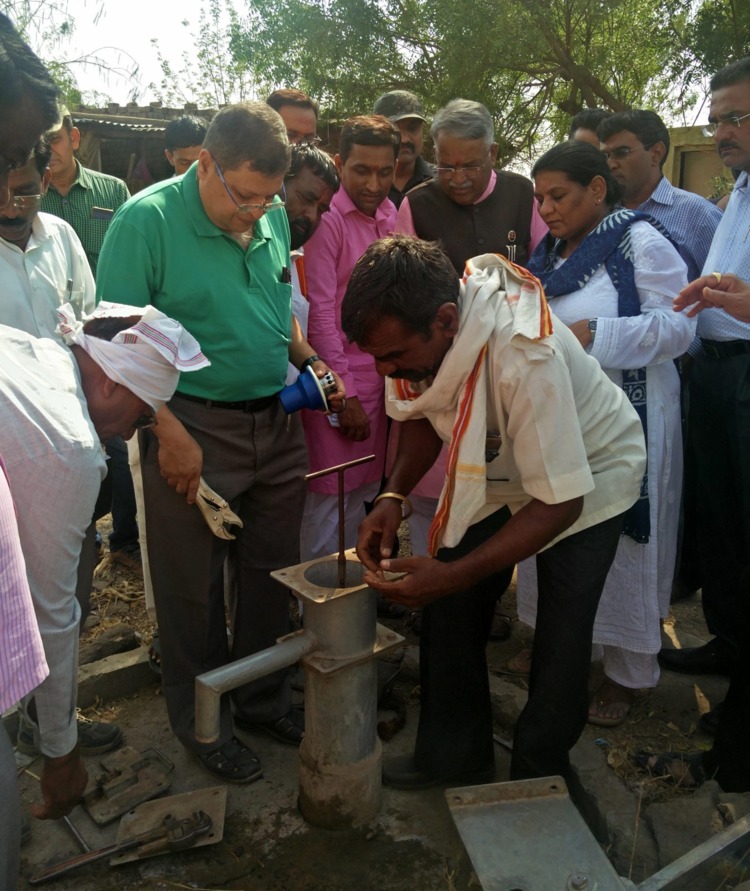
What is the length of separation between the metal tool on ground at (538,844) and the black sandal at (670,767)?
0.63 meters

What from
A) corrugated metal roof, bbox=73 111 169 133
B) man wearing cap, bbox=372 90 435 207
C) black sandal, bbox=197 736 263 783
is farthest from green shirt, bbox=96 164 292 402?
corrugated metal roof, bbox=73 111 169 133

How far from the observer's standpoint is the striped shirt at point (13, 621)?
149cm

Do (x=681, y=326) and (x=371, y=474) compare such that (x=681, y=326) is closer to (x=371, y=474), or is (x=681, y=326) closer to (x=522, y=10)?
(x=371, y=474)

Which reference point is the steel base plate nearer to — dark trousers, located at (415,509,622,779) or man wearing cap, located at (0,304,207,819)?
dark trousers, located at (415,509,622,779)

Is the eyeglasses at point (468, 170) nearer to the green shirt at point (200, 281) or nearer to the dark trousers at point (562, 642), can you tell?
the green shirt at point (200, 281)

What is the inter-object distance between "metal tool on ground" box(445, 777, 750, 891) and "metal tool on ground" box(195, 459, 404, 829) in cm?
34

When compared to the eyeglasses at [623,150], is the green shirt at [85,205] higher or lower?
lower

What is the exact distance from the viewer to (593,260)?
9.58 ft

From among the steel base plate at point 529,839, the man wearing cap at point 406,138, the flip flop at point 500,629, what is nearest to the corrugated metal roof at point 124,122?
the man wearing cap at point 406,138

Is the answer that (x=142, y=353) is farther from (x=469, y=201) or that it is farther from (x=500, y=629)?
(x=500, y=629)

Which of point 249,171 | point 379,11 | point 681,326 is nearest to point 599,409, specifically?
point 681,326

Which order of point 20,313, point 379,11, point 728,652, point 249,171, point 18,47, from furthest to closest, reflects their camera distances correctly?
point 379,11, point 728,652, point 20,313, point 249,171, point 18,47

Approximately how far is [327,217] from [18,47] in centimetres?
171

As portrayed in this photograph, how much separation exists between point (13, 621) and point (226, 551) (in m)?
1.31
